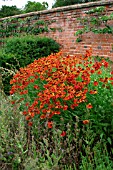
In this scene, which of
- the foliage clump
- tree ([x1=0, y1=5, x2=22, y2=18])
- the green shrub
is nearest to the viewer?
the foliage clump

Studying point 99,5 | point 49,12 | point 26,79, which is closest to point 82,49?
point 99,5

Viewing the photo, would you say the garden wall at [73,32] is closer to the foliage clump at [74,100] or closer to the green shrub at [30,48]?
the green shrub at [30,48]

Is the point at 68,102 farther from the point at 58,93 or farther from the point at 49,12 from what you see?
the point at 49,12

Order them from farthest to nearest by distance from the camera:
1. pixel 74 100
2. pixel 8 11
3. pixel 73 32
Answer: pixel 8 11 < pixel 73 32 < pixel 74 100

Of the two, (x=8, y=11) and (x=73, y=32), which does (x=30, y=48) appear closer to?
(x=73, y=32)

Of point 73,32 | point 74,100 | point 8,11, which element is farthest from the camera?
point 8,11

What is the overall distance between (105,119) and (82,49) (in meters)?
5.20

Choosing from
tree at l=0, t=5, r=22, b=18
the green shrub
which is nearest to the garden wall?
the green shrub

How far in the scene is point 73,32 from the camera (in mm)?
8445

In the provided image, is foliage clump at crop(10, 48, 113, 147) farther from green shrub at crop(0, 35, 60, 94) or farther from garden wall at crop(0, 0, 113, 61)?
green shrub at crop(0, 35, 60, 94)

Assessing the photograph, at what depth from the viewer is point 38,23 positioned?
9906 millimetres

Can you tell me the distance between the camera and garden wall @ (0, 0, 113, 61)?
744 centimetres

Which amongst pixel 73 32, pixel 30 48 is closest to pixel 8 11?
pixel 30 48

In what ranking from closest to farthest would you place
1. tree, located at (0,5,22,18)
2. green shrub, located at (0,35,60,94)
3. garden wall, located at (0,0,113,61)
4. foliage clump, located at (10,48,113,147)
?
foliage clump, located at (10,48,113,147) → garden wall, located at (0,0,113,61) → green shrub, located at (0,35,60,94) → tree, located at (0,5,22,18)
